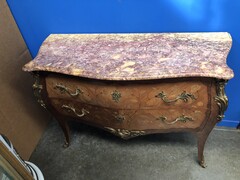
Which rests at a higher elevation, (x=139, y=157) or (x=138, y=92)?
(x=138, y=92)

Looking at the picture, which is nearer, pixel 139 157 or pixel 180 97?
pixel 180 97

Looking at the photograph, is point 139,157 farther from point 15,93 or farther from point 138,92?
point 15,93

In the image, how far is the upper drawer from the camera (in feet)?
3.14

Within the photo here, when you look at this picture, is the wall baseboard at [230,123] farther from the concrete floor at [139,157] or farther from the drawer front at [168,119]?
the drawer front at [168,119]

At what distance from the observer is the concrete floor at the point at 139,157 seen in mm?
1380

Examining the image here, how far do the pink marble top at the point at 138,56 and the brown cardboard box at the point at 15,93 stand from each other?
31 cm

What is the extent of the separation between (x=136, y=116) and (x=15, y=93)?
34.4 inches

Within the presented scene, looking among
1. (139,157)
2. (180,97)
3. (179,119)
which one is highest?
(180,97)

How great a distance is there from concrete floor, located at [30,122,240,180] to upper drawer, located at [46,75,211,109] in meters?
0.56

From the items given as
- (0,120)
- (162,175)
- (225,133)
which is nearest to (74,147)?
(0,120)

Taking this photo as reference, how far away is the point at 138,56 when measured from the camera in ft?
3.37

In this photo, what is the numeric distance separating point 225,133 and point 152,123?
717mm

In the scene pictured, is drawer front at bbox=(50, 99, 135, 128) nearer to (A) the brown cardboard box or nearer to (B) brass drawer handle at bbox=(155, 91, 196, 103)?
(B) brass drawer handle at bbox=(155, 91, 196, 103)

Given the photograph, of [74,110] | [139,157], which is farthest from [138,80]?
[139,157]
